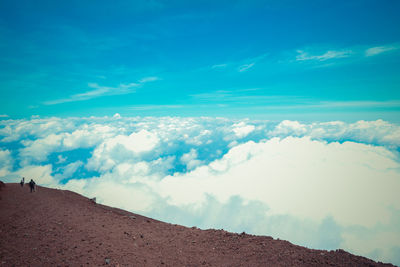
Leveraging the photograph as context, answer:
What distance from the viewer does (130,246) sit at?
1255 cm

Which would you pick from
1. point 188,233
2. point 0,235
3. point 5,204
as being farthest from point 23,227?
point 188,233

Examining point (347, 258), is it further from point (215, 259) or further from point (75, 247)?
point (75, 247)

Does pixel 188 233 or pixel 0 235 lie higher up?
pixel 0 235

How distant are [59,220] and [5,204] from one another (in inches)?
366

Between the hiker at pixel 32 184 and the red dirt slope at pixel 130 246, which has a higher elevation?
the hiker at pixel 32 184

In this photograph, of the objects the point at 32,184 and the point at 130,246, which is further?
the point at 32,184

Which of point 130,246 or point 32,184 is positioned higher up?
point 32,184

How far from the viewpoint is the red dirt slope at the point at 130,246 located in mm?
10695

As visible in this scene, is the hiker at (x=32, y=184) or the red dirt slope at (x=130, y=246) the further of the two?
the hiker at (x=32, y=184)

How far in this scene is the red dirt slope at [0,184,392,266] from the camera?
10.7 meters

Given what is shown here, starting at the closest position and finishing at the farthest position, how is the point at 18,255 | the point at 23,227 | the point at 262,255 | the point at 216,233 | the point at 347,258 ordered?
1. the point at 18,255
2. the point at 347,258
3. the point at 262,255
4. the point at 23,227
5. the point at 216,233

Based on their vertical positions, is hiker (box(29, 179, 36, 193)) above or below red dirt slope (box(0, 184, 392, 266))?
above

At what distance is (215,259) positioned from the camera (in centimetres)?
1193

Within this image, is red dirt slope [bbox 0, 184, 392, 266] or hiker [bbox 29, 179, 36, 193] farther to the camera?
hiker [bbox 29, 179, 36, 193]
